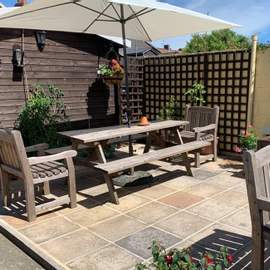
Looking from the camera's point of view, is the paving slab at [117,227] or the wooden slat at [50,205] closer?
the paving slab at [117,227]

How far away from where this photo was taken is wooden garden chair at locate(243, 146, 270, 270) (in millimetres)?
1979

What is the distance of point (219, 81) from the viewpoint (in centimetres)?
588

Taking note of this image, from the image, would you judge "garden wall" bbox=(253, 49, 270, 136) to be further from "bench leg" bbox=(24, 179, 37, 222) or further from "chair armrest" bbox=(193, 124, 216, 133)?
"bench leg" bbox=(24, 179, 37, 222)

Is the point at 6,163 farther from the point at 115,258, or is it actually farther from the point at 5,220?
the point at 115,258

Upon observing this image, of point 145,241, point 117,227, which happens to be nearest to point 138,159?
point 117,227

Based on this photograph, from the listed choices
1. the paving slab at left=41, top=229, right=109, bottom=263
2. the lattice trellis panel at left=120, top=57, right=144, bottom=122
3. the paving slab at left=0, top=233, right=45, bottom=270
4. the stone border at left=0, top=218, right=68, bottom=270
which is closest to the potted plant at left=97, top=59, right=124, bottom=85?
the lattice trellis panel at left=120, top=57, right=144, bottom=122

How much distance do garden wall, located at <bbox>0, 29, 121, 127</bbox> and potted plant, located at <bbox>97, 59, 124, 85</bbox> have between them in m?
0.32

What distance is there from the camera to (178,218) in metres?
3.34

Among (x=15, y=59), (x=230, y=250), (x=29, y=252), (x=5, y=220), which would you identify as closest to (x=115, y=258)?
(x=29, y=252)

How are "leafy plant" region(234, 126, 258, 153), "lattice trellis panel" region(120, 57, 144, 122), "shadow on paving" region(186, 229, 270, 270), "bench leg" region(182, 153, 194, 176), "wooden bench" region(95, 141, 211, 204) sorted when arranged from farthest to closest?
"lattice trellis panel" region(120, 57, 144, 122) < "leafy plant" region(234, 126, 258, 153) < "bench leg" region(182, 153, 194, 176) < "wooden bench" region(95, 141, 211, 204) < "shadow on paving" region(186, 229, 270, 270)

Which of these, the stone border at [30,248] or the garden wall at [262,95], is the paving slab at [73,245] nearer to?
the stone border at [30,248]

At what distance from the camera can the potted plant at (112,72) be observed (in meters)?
6.32

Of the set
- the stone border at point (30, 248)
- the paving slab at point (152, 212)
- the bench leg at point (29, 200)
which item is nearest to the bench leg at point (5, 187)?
the stone border at point (30, 248)

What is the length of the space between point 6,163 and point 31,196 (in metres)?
0.59
